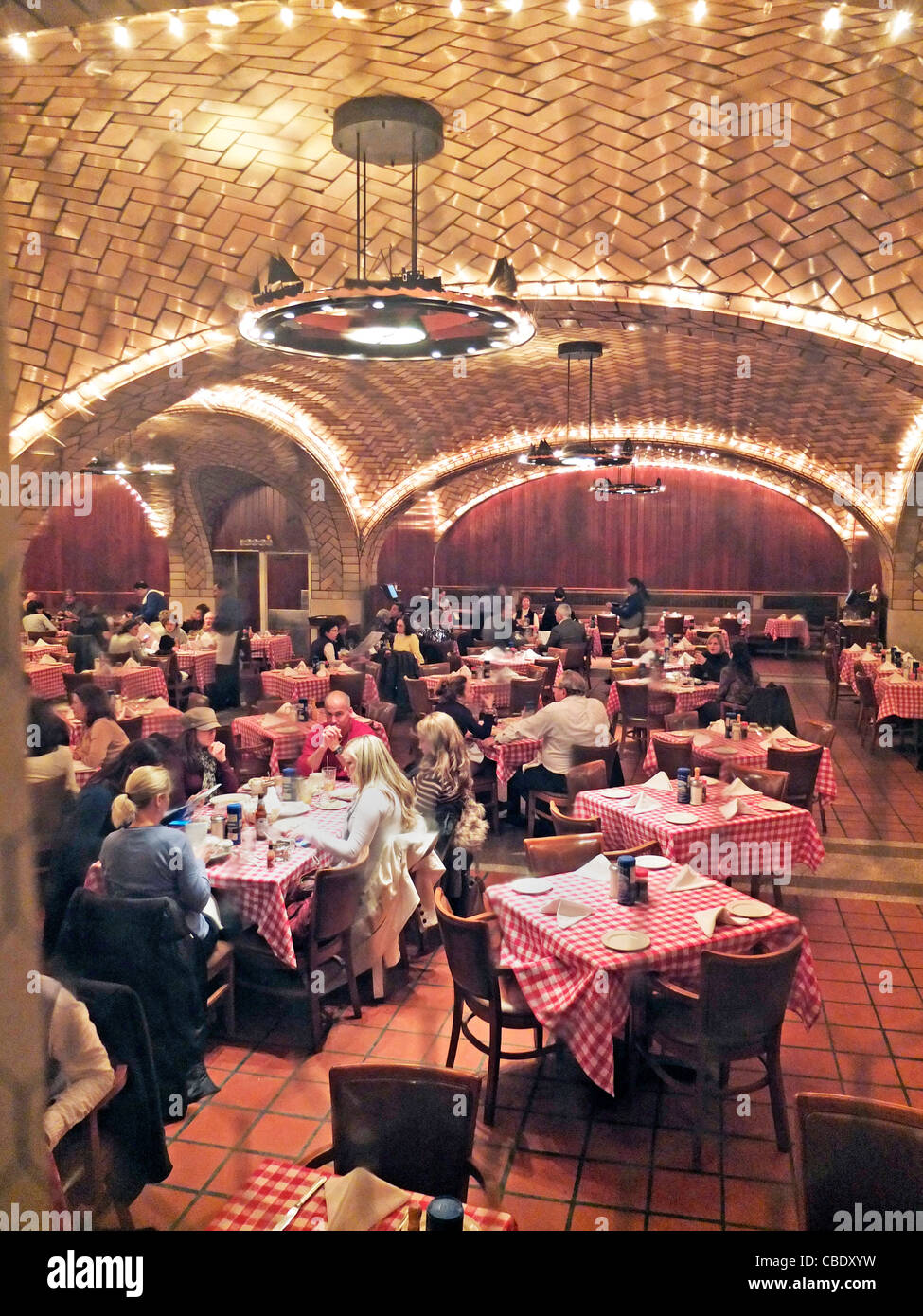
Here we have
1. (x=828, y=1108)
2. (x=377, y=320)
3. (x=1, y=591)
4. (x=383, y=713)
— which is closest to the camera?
(x=1, y=591)

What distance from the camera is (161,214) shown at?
6578 mm

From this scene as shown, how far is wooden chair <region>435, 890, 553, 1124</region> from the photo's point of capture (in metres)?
3.71

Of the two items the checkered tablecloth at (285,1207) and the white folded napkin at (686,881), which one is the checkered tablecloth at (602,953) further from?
the checkered tablecloth at (285,1207)

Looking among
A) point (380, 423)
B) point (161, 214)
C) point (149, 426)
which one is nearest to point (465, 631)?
point (380, 423)

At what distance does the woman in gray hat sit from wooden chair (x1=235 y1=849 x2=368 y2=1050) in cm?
133

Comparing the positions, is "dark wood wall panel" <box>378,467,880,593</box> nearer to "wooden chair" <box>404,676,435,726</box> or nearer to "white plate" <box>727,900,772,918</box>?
"wooden chair" <box>404,676,435,726</box>

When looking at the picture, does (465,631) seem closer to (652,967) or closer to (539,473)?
(539,473)

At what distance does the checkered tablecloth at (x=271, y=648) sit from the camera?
14.4m

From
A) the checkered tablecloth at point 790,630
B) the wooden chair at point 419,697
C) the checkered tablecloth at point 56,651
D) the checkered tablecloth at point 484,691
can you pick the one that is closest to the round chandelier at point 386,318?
the wooden chair at point 419,697

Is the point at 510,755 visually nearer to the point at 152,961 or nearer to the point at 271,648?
the point at 152,961

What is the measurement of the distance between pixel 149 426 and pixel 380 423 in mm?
3285

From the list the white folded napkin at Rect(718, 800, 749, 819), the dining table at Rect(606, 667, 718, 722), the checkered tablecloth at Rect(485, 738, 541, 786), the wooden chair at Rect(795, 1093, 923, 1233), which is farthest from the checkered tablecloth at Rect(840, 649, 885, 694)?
the wooden chair at Rect(795, 1093, 923, 1233)

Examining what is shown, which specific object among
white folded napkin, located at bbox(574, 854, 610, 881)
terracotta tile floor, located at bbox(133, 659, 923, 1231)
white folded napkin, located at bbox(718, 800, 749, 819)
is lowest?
terracotta tile floor, located at bbox(133, 659, 923, 1231)
